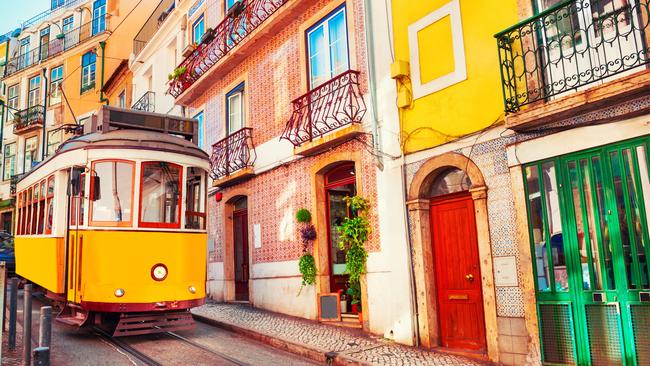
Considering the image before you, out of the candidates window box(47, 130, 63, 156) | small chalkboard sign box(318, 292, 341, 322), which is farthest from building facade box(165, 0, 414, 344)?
window box(47, 130, 63, 156)

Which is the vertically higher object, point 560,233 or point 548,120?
point 548,120

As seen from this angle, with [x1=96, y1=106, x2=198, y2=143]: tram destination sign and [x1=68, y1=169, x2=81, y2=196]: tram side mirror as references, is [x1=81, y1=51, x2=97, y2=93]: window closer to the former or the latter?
[x1=96, y1=106, x2=198, y2=143]: tram destination sign

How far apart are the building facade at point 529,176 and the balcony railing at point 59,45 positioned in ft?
76.9

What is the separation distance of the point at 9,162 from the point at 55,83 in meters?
5.97

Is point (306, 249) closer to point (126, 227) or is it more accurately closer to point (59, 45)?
point (126, 227)

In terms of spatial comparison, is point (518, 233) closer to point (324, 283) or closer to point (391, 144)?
point (391, 144)

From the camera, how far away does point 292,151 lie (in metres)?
10.6

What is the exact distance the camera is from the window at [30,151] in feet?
92.6

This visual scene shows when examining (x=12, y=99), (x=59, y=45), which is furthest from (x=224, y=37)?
(x=12, y=99)

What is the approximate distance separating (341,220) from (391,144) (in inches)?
92.1

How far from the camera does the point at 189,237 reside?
787 centimetres

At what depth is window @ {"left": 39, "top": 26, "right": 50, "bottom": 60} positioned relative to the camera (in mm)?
29188

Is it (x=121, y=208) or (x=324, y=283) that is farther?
(x=324, y=283)

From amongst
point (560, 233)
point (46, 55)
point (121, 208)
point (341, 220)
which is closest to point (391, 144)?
point (341, 220)
